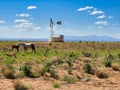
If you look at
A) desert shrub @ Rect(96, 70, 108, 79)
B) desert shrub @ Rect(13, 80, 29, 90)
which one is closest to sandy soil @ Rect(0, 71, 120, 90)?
desert shrub @ Rect(13, 80, 29, 90)

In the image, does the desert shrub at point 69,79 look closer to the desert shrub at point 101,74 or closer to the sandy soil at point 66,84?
the sandy soil at point 66,84

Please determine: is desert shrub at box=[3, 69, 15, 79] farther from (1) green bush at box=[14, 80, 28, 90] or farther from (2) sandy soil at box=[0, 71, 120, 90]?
(1) green bush at box=[14, 80, 28, 90]

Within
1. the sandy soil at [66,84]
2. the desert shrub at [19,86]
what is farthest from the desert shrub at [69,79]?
the desert shrub at [19,86]

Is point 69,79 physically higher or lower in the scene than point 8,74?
lower

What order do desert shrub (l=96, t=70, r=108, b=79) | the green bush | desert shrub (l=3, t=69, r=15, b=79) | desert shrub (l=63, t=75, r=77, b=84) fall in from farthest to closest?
desert shrub (l=96, t=70, r=108, b=79)
desert shrub (l=3, t=69, r=15, b=79)
desert shrub (l=63, t=75, r=77, b=84)
the green bush

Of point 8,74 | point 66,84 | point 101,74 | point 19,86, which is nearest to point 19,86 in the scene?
point 19,86

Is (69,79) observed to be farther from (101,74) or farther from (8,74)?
(8,74)

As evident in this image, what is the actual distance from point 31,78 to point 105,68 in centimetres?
837

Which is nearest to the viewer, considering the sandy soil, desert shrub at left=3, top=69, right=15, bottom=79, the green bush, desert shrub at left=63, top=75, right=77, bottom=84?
the green bush

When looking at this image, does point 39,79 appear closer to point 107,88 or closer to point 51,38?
point 107,88

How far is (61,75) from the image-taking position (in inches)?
952

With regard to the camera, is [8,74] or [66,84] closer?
[66,84]

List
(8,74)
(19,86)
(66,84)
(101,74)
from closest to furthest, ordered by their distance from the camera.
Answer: (19,86) < (66,84) < (8,74) < (101,74)

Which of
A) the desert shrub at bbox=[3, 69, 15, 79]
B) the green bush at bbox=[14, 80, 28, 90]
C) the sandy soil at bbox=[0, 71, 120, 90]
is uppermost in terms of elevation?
the desert shrub at bbox=[3, 69, 15, 79]
